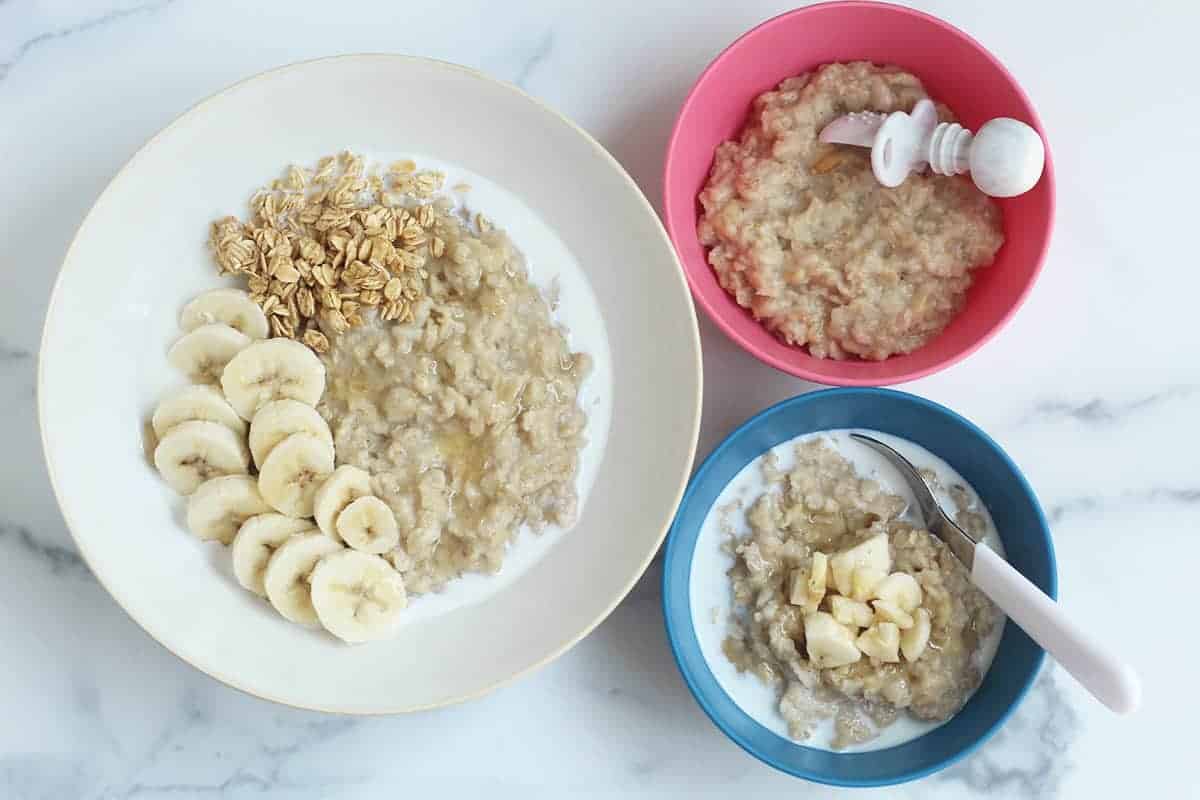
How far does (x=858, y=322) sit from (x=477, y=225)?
612 millimetres

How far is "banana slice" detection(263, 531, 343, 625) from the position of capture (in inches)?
63.6

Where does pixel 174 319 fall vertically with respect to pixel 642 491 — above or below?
above

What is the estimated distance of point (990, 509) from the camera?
6.00ft

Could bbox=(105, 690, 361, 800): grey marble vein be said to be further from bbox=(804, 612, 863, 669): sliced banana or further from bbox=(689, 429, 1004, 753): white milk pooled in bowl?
bbox=(804, 612, 863, 669): sliced banana

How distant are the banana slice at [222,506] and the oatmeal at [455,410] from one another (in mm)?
143

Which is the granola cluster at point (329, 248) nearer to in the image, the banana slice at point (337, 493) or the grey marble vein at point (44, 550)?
the banana slice at point (337, 493)

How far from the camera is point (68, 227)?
183 cm

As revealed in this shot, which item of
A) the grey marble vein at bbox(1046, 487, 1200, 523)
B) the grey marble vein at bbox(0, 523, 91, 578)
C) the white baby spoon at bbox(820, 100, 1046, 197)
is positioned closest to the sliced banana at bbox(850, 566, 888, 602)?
the grey marble vein at bbox(1046, 487, 1200, 523)

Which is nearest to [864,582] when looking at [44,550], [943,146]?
[943,146]

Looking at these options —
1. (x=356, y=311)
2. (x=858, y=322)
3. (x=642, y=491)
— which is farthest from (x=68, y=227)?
(x=858, y=322)

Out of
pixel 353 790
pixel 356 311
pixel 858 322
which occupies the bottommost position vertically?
pixel 353 790

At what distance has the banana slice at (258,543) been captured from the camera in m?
1.62

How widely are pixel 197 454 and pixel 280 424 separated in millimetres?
134

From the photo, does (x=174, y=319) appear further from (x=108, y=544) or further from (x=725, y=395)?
(x=725, y=395)
